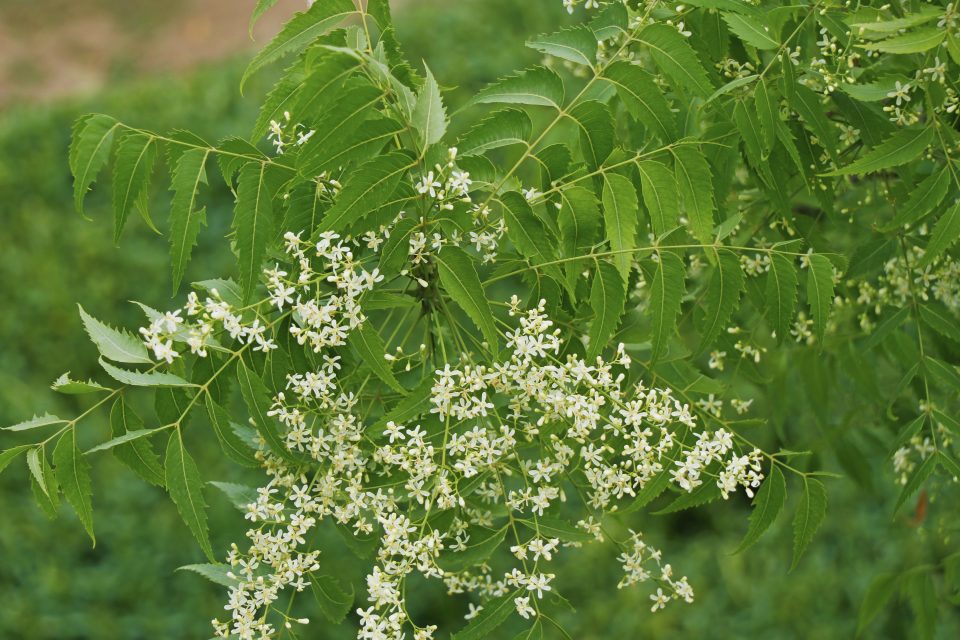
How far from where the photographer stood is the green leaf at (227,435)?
1.92 m

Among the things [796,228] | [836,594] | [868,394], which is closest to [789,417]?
[836,594]

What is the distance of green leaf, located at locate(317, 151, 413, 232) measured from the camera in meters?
1.73

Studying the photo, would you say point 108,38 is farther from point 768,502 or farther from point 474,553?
point 768,502

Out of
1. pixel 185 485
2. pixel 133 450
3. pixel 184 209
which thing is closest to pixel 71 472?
pixel 133 450

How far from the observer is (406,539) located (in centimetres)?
189

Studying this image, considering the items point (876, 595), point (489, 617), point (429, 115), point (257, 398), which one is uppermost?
point (429, 115)

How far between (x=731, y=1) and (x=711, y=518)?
4.30 meters

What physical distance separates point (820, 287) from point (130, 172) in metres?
1.22

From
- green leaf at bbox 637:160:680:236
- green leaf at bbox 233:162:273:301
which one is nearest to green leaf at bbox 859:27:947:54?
green leaf at bbox 637:160:680:236

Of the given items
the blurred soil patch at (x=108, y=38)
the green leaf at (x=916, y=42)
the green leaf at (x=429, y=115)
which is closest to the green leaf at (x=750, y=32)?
the green leaf at (x=916, y=42)

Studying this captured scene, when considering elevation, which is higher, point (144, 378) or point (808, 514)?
point (144, 378)

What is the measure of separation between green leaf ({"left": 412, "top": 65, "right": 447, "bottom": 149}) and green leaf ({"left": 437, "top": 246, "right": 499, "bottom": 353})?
19 cm

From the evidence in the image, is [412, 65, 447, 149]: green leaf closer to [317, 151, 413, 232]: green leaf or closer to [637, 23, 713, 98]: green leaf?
[317, 151, 413, 232]: green leaf

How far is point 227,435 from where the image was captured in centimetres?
193
